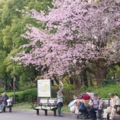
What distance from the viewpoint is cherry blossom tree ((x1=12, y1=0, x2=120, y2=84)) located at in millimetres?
15867

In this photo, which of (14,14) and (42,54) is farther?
(14,14)

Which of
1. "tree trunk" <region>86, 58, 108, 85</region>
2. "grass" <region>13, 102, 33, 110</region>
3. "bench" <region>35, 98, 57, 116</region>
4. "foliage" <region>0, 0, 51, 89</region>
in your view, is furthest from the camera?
"foliage" <region>0, 0, 51, 89</region>

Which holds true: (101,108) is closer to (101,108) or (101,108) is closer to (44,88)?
(101,108)

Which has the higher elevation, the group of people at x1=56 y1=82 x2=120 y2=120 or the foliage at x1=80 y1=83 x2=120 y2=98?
the foliage at x1=80 y1=83 x2=120 y2=98

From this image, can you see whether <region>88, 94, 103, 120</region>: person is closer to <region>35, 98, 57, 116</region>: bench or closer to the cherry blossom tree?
<region>35, 98, 57, 116</region>: bench

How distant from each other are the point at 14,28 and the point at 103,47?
8062 millimetres

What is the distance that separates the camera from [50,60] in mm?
17906

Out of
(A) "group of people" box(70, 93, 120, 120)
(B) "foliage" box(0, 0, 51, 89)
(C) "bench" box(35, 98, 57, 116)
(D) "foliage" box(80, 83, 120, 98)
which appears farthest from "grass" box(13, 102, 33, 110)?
(A) "group of people" box(70, 93, 120, 120)

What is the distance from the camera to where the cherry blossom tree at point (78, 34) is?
15.9 meters

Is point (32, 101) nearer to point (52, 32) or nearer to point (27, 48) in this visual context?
point (27, 48)

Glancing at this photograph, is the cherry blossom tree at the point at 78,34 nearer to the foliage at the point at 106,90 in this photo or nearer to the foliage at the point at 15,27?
the foliage at the point at 106,90

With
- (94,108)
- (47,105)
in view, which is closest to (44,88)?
(47,105)

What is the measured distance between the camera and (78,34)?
1705 cm

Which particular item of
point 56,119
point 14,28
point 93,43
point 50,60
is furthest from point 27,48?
point 56,119
